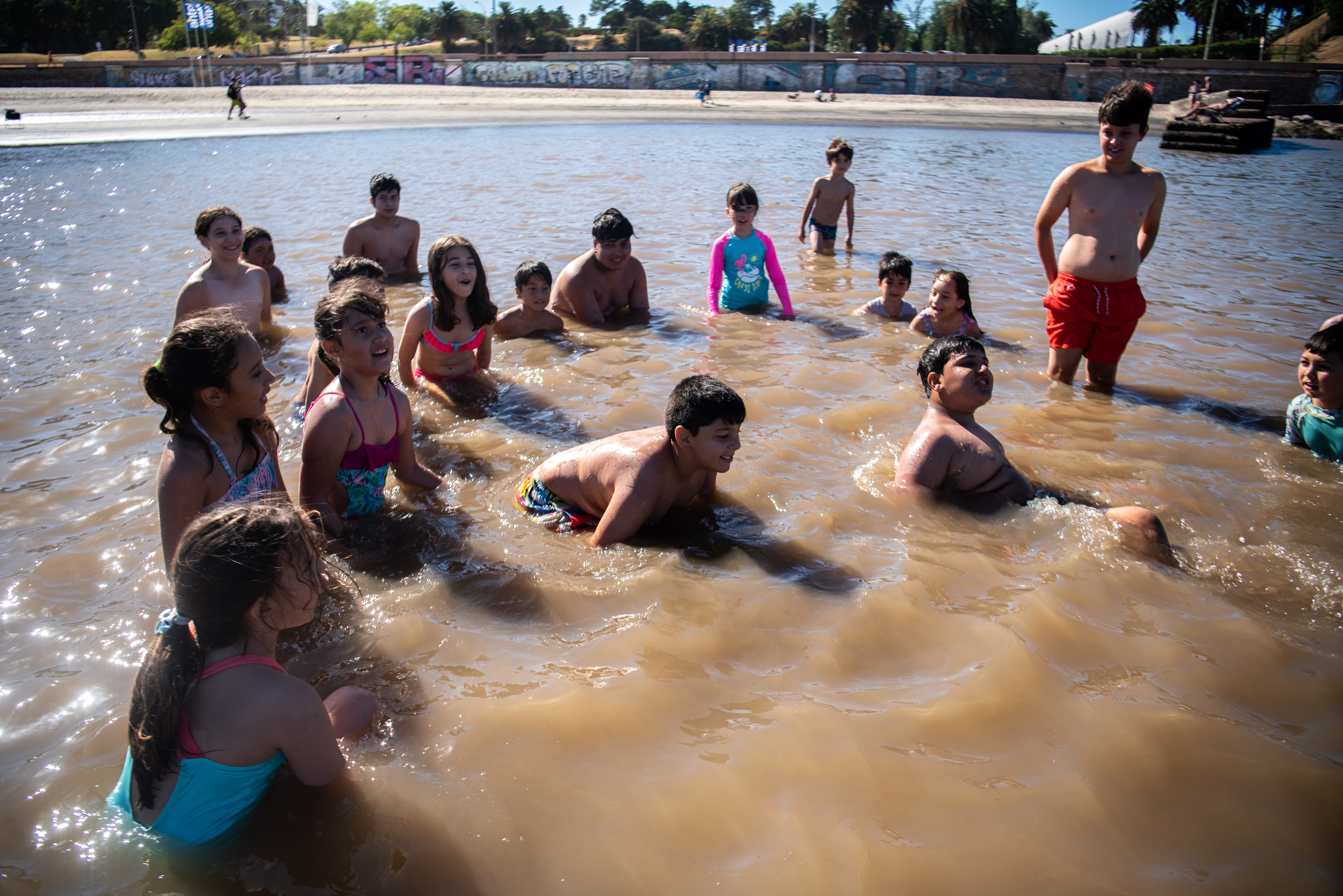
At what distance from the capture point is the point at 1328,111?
31469mm

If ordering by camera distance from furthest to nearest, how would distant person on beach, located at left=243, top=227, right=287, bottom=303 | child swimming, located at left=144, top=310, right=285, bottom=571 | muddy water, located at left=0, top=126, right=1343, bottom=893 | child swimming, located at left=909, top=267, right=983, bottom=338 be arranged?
distant person on beach, located at left=243, top=227, right=287, bottom=303, child swimming, located at left=909, top=267, right=983, bottom=338, child swimming, located at left=144, top=310, right=285, bottom=571, muddy water, located at left=0, top=126, right=1343, bottom=893

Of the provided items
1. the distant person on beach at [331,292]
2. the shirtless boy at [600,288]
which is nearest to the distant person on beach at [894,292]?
the shirtless boy at [600,288]

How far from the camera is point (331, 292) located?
3932 mm

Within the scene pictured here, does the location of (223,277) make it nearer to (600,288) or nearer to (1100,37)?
(600,288)

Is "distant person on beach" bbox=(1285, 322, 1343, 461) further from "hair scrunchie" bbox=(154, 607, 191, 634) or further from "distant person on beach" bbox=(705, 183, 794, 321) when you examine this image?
"hair scrunchie" bbox=(154, 607, 191, 634)

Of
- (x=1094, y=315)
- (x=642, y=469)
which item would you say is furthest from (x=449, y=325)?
(x=1094, y=315)

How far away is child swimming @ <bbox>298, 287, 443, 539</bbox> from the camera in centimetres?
366

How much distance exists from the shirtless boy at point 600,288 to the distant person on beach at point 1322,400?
15.8 ft

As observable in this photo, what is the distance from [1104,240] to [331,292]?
15.8 ft

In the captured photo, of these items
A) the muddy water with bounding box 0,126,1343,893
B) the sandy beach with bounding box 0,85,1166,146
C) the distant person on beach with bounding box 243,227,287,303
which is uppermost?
the sandy beach with bounding box 0,85,1166,146

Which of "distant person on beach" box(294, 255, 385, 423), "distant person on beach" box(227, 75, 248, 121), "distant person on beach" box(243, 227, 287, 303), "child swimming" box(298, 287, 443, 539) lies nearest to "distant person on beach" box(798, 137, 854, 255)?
"distant person on beach" box(243, 227, 287, 303)

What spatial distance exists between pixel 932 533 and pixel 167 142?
85.8 feet

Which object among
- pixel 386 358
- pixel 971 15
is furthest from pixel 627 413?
pixel 971 15

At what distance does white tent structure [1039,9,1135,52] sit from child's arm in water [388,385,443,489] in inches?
2988
